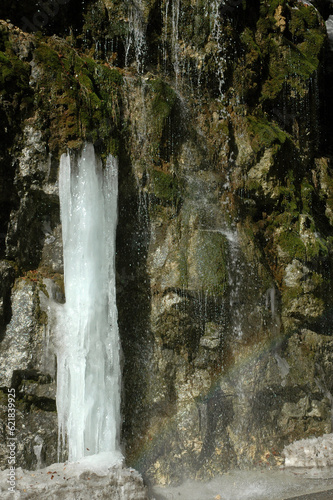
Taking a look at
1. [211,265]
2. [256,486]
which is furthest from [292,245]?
[256,486]

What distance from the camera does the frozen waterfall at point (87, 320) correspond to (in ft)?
17.2

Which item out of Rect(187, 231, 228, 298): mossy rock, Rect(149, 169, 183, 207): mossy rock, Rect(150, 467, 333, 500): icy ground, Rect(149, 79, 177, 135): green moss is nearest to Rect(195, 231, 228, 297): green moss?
Rect(187, 231, 228, 298): mossy rock

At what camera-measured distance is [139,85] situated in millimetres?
6449

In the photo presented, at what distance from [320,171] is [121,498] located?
21.9 ft

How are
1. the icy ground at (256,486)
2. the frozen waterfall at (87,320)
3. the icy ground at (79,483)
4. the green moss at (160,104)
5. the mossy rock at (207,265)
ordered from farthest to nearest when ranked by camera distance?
the green moss at (160,104) → the mossy rock at (207,265) → the icy ground at (256,486) → the frozen waterfall at (87,320) → the icy ground at (79,483)

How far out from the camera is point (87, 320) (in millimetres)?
5426

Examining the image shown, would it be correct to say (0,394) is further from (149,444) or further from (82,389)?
(149,444)

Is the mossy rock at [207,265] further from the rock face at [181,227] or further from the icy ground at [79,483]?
the icy ground at [79,483]

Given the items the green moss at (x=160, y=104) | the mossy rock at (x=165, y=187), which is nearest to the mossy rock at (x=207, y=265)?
the mossy rock at (x=165, y=187)

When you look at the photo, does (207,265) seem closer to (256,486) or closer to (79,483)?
(256,486)

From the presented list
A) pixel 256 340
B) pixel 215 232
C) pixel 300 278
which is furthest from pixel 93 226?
pixel 300 278

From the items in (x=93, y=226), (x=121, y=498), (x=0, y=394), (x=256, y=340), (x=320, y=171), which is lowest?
(x=121, y=498)

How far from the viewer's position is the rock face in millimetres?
5461

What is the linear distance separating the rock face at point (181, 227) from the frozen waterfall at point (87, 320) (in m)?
0.25
